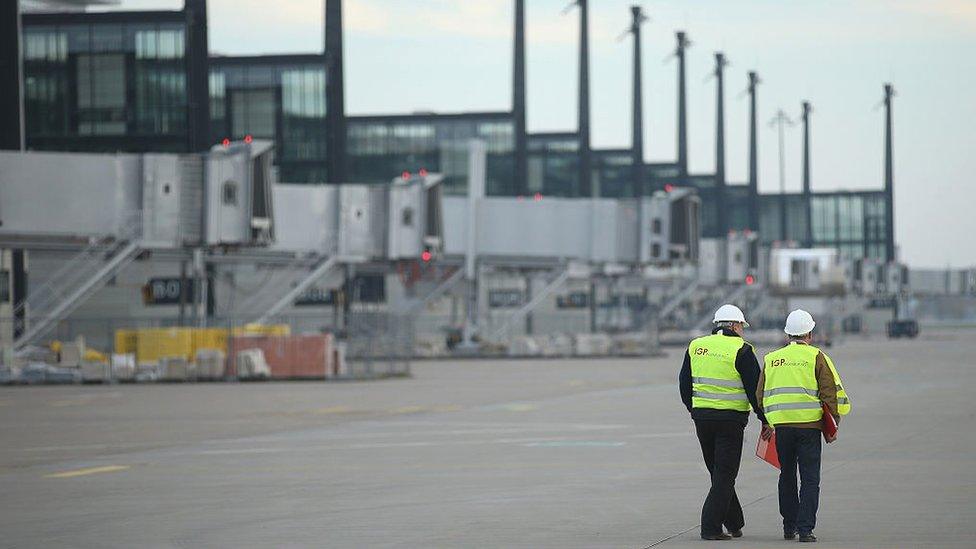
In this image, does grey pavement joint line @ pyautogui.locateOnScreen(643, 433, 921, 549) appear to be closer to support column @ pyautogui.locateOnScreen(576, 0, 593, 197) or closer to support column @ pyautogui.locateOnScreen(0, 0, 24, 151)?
support column @ pyautogui.locateOnScreen(0, 0, 24, 151)

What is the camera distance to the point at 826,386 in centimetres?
1452

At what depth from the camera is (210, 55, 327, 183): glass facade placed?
4122 inches

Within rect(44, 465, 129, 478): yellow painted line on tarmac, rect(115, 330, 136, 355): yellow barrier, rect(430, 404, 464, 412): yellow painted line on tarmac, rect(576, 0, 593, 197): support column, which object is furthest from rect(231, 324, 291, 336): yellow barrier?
rect(576, 0, 593, 197): support column

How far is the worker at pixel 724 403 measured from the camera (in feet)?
48.1

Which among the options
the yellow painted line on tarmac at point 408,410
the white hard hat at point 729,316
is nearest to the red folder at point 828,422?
the white hard hat at point 729,316

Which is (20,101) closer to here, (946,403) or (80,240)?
(80,240)

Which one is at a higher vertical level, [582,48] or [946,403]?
[582,48]

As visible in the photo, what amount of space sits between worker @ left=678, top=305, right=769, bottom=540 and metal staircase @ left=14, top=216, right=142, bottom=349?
42.7m

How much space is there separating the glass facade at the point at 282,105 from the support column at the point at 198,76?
2965 cm

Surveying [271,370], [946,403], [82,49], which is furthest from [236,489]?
[82,49]

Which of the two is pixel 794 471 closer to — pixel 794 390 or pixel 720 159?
pixel 794 390

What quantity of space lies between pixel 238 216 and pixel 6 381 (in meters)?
11.5

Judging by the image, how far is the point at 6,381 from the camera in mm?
50562

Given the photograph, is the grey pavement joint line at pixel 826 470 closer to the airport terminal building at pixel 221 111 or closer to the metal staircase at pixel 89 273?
the metal staircase at pixel 89 273
